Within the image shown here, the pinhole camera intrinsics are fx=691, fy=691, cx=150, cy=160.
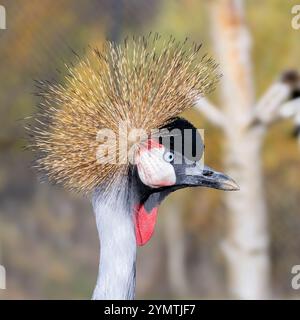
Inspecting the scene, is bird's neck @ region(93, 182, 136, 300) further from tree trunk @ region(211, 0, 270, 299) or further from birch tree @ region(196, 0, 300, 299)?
tree trunk @ region(211, 0, 270, 299)

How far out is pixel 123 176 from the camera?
139cm

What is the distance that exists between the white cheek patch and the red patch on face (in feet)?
0.30

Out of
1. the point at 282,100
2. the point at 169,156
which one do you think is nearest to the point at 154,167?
the point at 169,156

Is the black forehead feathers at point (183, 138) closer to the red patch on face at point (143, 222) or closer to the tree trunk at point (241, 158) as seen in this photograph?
the red patch on face at point (143, 222)

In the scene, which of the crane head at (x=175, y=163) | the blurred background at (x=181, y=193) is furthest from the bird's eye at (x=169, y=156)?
the blurred background at (x=181, y=193)

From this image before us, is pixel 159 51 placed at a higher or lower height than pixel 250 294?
higher

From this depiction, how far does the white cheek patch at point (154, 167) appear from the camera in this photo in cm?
136

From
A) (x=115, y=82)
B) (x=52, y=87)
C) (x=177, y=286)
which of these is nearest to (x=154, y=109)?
(x=115, y=82)

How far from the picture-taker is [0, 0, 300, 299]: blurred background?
326 centimetres

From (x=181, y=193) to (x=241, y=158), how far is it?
5.98ft

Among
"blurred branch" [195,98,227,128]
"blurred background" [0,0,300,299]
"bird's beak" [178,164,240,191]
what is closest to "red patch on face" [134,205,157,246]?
"bird's beak" [178,164,240,191]
